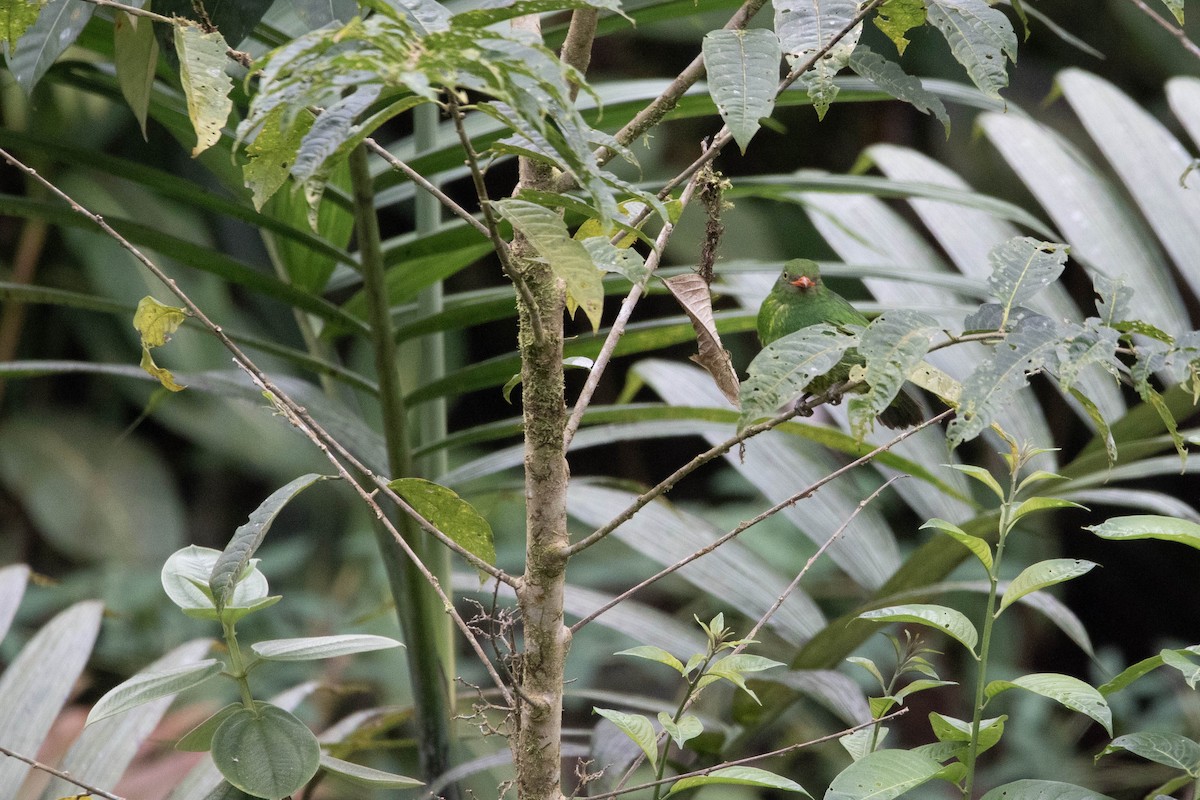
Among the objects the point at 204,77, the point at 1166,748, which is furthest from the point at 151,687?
the point at 1166,748

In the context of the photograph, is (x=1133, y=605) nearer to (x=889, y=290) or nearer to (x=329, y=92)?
(x=889, y=290)

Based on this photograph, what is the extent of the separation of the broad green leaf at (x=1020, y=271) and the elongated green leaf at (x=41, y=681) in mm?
737

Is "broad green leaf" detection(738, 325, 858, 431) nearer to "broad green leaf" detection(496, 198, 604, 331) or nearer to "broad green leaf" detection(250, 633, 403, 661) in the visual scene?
"broad green leaf" detection(496, 198, 604, 331)

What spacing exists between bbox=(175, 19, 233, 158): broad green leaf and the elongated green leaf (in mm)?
535

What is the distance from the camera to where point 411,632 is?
852 mm

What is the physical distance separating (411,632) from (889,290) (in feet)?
2.12

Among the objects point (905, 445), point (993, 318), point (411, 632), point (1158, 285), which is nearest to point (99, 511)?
point (411, 632)

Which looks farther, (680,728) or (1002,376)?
(680,728)

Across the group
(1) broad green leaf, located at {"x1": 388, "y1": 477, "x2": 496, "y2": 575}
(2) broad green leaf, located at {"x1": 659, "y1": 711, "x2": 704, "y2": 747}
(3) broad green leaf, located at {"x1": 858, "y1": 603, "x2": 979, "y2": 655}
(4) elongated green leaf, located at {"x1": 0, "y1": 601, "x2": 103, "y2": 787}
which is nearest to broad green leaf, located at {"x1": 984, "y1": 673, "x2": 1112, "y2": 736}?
(3) broad green leaf, located at {"x1": 858, "y1": 603, "x2": 979, "y2": 655}

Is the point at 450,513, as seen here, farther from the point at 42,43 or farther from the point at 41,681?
the point at 41,681

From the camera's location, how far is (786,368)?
1.44 feet

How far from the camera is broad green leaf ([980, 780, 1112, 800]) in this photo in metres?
0.52

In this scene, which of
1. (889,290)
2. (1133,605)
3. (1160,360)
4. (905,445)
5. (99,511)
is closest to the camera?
(1160,360)

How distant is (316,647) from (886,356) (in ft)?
1.09
